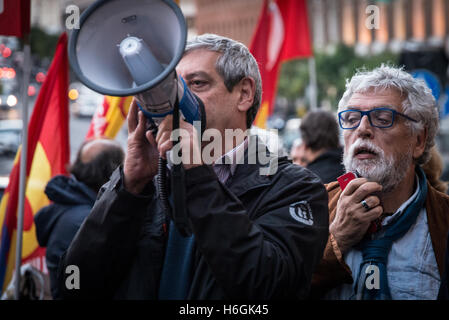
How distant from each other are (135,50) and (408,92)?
48.1 inches

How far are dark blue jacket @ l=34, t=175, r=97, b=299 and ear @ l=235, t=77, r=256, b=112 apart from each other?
1429mm

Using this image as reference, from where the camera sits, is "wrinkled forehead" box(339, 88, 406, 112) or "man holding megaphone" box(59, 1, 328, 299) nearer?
"man holding megaphone" box(59, 1, 328, 299)

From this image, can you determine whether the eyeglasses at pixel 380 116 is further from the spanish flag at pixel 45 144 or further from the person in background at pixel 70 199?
the spanish flag at pixel 45 144

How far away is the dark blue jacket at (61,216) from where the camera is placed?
294 cm

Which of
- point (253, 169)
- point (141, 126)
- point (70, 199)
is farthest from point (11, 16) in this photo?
point (253, 169)

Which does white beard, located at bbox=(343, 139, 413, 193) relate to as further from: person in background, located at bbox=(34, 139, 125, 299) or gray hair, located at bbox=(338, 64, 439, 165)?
person in background, located at bbox=(34, 139, 125, 299)

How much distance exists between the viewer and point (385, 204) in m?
2.18

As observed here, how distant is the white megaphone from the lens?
1369mm

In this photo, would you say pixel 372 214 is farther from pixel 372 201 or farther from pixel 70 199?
pixel 70 199

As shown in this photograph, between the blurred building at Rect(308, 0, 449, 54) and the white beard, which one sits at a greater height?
the blurred building at Rect(308, 0, 449, 54)

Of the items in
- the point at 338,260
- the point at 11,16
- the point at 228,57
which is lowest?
the point at 338,260

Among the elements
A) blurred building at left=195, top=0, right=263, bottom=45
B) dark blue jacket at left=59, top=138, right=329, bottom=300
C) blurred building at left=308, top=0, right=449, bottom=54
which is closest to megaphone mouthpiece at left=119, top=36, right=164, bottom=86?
dark blue jacket at left=59, top=138, right=329, bottom=300
